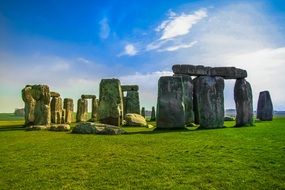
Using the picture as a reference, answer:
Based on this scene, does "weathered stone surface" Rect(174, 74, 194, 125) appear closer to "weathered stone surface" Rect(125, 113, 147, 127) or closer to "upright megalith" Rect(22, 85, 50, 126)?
"weathered stone surface" Rect(125, 113, 147, 127)

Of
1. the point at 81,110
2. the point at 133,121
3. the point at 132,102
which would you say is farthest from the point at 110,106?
the point at 81,110

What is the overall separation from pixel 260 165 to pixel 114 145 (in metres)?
5.26

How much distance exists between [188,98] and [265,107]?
850cm

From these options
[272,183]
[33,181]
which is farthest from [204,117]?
[33,181]

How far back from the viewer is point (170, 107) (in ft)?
60.7

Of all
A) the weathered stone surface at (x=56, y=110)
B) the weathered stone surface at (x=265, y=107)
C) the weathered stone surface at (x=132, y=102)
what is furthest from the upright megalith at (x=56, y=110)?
the weathered stone surface at (x=265, y=107)

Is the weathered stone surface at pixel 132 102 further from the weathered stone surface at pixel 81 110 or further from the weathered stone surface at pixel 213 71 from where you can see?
the weathered stone surface at pixel 213 71

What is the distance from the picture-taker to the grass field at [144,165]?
7.68m

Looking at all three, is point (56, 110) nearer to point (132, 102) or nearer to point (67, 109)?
point (67, 109)

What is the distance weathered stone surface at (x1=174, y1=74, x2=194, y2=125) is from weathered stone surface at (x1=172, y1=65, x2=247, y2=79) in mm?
1352

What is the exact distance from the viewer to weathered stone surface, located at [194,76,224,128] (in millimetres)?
19047

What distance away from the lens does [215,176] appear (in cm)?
803

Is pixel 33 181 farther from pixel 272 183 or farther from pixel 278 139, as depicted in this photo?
pixel 278 139

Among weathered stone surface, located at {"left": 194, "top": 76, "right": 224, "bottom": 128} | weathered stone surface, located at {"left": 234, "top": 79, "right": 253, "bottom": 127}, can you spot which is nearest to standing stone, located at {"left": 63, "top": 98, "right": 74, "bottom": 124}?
weathered stone surface, located at {"left": 194, "top": 76, "right": 224, "bottom": 128}
